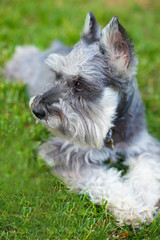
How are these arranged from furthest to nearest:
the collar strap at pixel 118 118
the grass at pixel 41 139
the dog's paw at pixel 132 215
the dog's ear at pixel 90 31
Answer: the dog's ear at pixel 90 31, the collar strap at pixel 118 118, the dog's paw at pixel 132 215, the grass at pixel 41 139

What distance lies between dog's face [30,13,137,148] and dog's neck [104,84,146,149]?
0.43 feet

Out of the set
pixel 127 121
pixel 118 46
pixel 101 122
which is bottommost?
pixel 127 121

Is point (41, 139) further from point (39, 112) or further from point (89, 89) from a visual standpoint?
point (89, 89)

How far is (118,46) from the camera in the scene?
348cm

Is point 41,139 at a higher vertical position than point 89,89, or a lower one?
lower

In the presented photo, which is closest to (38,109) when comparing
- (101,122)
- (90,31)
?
(101,122)

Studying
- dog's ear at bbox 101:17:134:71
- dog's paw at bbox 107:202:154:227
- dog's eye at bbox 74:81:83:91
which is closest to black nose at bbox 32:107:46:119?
dog's eye at bbox 74:81:83:91

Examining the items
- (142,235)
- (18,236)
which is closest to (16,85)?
(18,236)

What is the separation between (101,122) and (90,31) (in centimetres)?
121

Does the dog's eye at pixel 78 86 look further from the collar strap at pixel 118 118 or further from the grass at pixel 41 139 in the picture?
the grass at pixel 41 139

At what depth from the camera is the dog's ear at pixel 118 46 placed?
338cm

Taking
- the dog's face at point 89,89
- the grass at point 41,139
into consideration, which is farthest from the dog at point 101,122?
the grass at point 41,139

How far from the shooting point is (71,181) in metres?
3.71

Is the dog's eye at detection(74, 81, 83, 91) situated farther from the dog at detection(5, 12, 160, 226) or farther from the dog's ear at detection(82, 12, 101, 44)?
the dog's ear at detection(82, 12, 101, 44)
